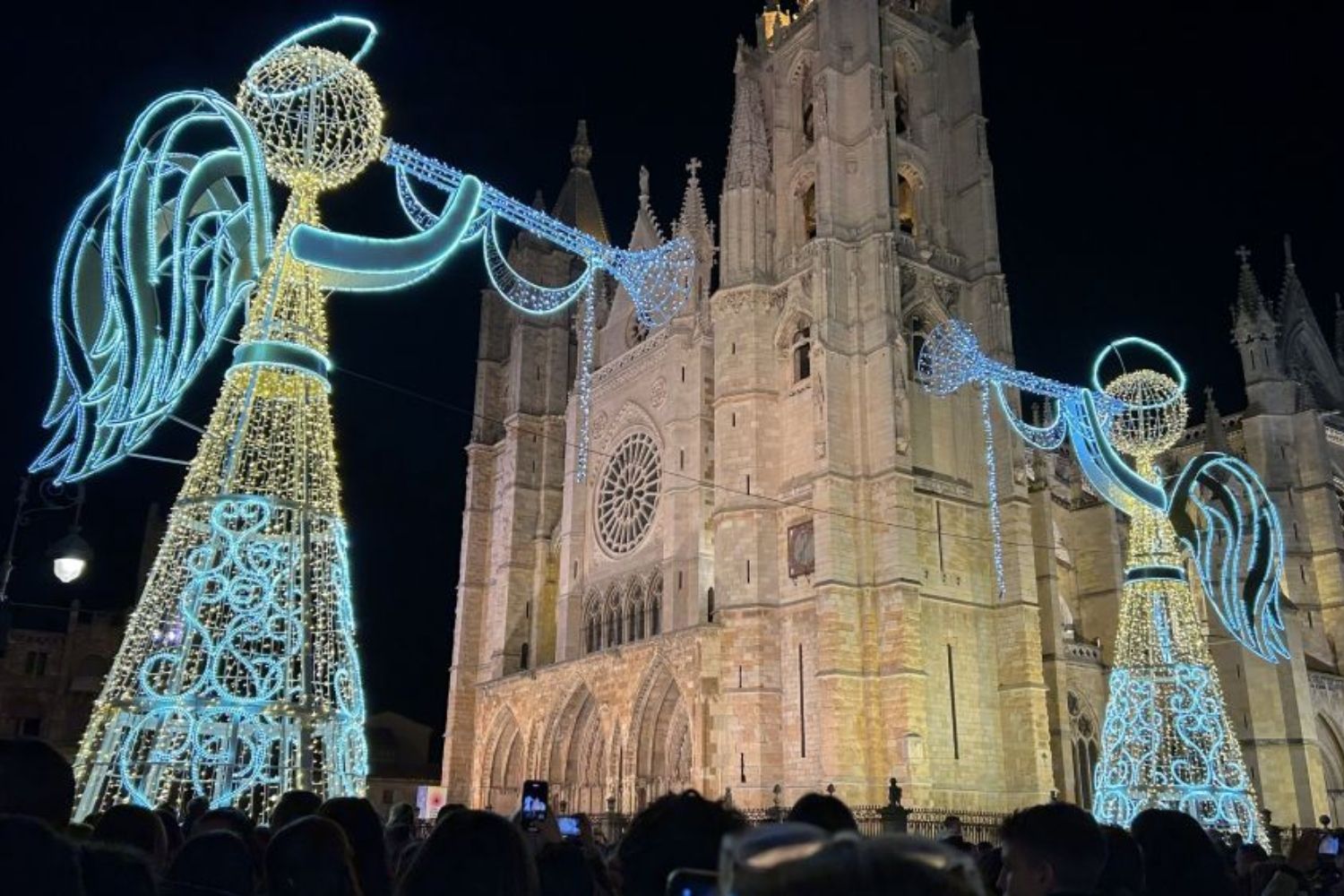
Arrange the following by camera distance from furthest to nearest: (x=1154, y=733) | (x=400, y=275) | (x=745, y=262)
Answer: (x=745, y=262), (x=1154, y=733), (x=400, y=275)

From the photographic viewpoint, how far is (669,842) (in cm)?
323

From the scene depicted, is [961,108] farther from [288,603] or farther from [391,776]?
[391,776]

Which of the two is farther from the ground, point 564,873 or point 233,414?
point 233,414

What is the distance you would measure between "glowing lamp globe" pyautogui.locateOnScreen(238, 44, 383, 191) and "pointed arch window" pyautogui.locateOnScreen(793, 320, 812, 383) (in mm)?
17574

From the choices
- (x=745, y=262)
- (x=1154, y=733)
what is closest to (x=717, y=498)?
(x=745, y=262)

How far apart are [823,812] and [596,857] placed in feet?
4.86

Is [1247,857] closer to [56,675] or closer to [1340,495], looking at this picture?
[1340,495]

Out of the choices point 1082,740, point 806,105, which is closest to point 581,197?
point 806,105

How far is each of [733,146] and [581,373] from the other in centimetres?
904

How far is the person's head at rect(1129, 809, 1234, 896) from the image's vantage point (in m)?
4.03

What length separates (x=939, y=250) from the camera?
1135 inches

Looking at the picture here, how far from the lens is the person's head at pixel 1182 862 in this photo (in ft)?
13.2

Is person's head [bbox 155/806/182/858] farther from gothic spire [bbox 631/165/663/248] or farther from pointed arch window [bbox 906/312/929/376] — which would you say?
gothic spire [bbox 631/165/663/248]

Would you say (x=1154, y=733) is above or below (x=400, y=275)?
below
